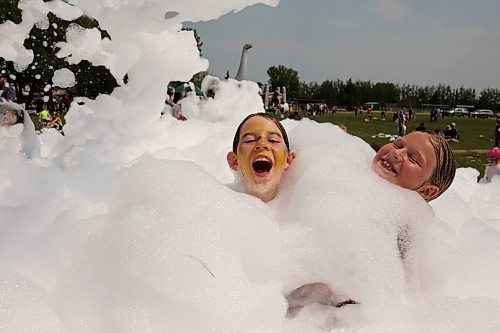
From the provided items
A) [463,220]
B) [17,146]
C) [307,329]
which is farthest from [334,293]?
[17,146]

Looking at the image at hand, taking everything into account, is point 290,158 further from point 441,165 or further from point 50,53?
point 50,53

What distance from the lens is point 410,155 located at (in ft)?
7.80

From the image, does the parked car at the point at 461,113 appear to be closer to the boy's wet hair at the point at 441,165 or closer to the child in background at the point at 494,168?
the child in background at the point at 494,168

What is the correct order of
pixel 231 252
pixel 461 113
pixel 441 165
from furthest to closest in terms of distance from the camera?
1. pixel 461 113
2. pixel 441 165
3. pixel 231 252

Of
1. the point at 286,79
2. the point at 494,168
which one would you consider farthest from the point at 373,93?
the point at 494,168

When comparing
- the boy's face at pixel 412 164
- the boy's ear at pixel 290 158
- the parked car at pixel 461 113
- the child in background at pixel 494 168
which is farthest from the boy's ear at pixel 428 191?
the parked car at pixel 461 113

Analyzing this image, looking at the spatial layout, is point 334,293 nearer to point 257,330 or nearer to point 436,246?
point 257,330

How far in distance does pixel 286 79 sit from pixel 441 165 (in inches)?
3660

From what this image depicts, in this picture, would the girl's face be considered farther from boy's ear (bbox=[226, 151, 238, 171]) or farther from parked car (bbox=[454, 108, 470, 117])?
parked car (bbox=[454, 108, 470, 117])

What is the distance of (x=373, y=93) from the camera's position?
307 ft

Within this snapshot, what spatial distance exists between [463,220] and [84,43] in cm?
294

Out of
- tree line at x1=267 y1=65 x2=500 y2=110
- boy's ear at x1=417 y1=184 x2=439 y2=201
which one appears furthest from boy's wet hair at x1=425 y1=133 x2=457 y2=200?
tree line at x1=267 y1=65 x2=500 y2=110

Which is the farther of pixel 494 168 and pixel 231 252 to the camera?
pixel 494 168

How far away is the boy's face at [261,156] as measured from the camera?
7.95ft
